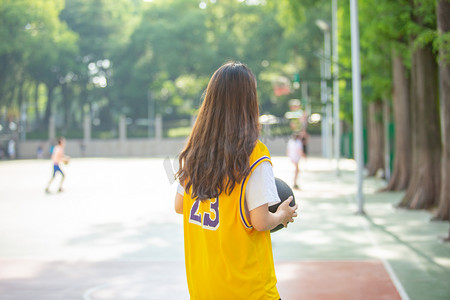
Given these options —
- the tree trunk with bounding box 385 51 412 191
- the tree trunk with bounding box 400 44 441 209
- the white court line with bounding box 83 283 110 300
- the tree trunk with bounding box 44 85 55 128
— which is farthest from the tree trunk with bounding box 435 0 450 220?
the tree trunk with bounding box 44 85 55 128

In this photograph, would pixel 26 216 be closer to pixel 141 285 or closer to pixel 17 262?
pixel 17 262

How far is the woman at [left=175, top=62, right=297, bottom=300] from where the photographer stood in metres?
2.82

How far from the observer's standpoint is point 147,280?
7.46 m

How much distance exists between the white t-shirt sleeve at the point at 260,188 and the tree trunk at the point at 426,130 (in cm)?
1213

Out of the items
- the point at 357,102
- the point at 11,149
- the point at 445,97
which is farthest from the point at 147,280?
the point at 11,149

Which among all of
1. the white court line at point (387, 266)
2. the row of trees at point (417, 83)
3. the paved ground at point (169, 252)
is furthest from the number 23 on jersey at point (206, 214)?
the row of trees at point (417, 83)

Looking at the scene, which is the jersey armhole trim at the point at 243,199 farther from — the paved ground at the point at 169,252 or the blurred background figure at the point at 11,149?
the blurred background figure at the point at 11,149

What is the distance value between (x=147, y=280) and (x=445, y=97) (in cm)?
654

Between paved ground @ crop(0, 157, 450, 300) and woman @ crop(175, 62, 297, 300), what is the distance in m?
0.45

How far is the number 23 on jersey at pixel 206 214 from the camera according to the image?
2857mm

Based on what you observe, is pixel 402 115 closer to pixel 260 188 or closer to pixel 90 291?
pixel 90 291

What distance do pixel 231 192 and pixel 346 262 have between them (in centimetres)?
605

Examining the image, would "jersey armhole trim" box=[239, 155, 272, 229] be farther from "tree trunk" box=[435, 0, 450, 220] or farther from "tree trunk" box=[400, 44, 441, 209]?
"tree trunk" box=[400, 44, 441, 209]

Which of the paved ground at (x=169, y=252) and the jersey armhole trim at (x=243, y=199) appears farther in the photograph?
the paved ground at (x=169, y=252)
